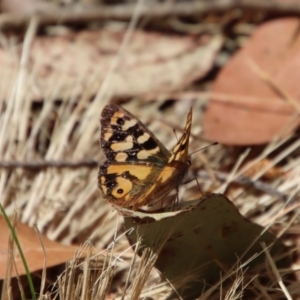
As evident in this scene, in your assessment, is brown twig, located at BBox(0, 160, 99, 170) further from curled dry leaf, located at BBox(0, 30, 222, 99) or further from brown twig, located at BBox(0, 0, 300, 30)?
brown twig, located at BBox(0, 0, 300, 30)

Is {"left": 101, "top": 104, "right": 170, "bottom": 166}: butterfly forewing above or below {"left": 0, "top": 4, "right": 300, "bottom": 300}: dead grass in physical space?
above

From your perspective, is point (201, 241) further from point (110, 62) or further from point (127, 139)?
point (110, 62)

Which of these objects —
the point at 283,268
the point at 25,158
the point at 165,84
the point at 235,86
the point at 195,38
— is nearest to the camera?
the point at 283,268

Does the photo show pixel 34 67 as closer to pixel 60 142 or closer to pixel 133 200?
pixel 60 142

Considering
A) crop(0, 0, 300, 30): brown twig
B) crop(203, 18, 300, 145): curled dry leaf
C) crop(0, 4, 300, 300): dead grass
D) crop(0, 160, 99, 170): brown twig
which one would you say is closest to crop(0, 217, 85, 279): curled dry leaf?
crop(0, 4, 300, 300): dead grass

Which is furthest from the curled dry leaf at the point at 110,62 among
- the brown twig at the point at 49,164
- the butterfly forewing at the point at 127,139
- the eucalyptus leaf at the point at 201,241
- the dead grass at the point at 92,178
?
the eucalyptus leaf at the point at 201,241

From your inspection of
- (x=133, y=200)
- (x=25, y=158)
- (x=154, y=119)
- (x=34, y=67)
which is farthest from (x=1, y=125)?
(x=133, y=200)
